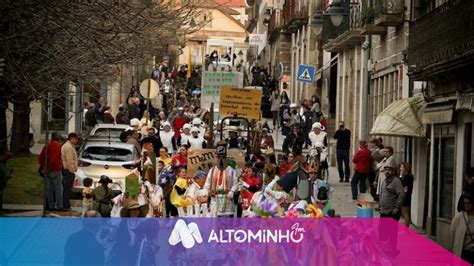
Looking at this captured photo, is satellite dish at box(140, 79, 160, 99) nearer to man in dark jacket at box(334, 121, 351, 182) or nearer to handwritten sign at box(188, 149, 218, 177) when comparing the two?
man in dark jacket at box(334, 121, 351, 182)

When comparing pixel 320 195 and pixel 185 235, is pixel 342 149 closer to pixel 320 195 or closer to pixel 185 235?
pixel 320 195

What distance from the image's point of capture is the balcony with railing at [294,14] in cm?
6681

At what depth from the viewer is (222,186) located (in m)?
25.0

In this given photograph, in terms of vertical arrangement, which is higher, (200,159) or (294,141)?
(294,141)

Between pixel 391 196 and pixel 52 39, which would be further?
pixel 391 196

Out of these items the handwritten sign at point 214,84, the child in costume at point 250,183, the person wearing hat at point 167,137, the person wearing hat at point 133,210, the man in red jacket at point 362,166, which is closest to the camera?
the person wearing hat at point 133,210

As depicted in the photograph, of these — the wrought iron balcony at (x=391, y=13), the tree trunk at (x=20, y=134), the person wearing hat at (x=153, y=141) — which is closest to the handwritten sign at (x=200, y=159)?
the person wearing hat at (x=153, y=141)

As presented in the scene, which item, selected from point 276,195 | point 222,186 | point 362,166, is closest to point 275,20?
point 362,166

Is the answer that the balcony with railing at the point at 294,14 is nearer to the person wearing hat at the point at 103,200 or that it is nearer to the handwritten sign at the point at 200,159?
the handwritten sign at the point at 200,159

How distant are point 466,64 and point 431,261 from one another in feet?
18.4

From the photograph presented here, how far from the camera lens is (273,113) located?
2472 inches

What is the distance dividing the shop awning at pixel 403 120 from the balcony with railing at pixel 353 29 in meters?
5.83

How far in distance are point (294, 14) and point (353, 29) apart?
29.4 m

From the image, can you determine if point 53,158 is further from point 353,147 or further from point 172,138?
point 353,147
